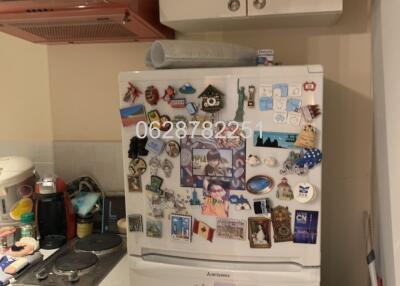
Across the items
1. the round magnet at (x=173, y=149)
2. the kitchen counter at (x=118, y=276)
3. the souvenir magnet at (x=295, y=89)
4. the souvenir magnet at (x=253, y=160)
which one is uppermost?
the souvenir magnet at (x=295, y=89)

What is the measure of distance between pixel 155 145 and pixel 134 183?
0.16 m

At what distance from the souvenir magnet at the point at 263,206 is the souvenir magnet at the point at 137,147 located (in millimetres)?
397

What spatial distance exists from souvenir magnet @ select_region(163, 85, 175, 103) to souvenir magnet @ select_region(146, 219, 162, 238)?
1.35 ft

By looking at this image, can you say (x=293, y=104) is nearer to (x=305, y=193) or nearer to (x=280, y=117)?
(x=280, y=117)

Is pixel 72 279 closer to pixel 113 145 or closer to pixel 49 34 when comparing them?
pixel 113 145

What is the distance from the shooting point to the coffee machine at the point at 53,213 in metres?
1.78

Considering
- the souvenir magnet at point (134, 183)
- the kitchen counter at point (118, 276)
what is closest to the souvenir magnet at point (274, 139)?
the souvenir magnet at point (134, 183)

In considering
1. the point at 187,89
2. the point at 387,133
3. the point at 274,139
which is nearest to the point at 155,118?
the point at 187,89

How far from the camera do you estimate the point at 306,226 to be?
48.8 inches

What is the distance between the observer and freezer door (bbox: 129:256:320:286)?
1.26 metres

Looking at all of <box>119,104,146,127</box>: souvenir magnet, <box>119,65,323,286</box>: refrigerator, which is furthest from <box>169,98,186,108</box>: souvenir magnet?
<box>119,104,146,127</box>: souvenir magnet

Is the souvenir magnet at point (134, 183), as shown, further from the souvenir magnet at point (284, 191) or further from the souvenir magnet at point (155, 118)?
the souvenir magnet at point (284, 191)

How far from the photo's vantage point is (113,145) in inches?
77.0

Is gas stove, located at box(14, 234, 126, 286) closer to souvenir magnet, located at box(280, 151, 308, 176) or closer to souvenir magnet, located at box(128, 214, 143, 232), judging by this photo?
souvenir magnet, located at box(128, 214, 143, 232)
